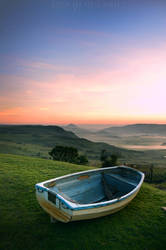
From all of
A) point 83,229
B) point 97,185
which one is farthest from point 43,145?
point 83,229

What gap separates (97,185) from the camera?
6.44 m

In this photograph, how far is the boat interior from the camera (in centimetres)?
543

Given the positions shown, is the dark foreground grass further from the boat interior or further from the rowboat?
the boat interior

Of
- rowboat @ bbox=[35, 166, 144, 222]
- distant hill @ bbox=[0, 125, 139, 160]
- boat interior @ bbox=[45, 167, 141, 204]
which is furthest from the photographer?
distant hill @ bbox=[0, 125, 139, 160]

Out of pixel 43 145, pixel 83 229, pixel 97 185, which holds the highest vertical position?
pixel 97 185

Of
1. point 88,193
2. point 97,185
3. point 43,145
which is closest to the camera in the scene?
point 88,193

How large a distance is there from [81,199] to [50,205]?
1727 mm

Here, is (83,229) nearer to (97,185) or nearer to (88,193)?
(88,193)

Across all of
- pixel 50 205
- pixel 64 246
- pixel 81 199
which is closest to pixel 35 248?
pixel 64 246

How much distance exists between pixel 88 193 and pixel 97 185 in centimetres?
64

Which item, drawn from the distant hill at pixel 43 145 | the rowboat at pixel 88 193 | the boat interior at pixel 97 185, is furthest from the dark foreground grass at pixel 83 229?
the distant hill at pixel 43 145

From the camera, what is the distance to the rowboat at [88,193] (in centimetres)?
386

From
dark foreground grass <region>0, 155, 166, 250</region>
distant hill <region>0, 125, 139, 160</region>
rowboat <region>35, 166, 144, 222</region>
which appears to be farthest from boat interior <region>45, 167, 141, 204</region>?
distant hill <region>0, 125, 139, 160</region>

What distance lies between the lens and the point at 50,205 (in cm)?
415
